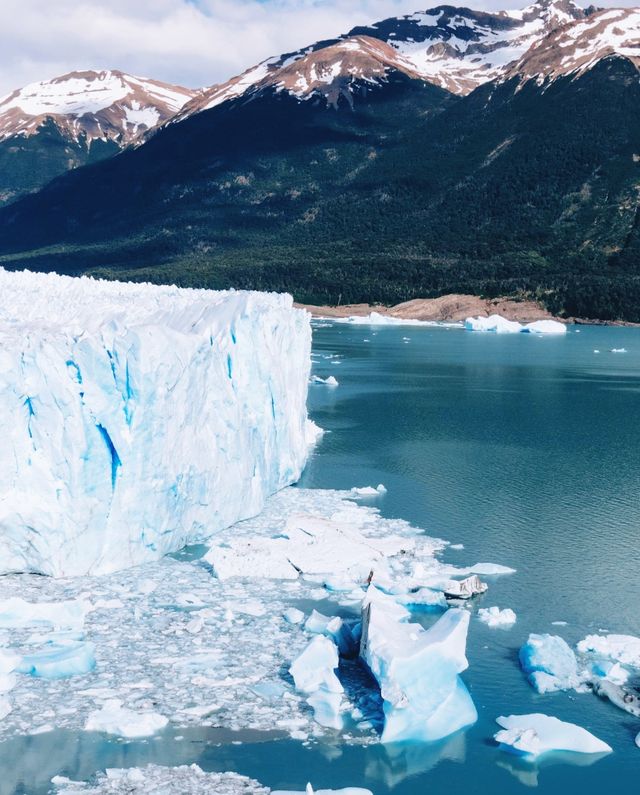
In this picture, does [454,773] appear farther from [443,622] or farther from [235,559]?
[235,559]

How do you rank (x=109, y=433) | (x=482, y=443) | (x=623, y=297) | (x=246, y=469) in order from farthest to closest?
(x=623, y=297) → (x=482, y=443) → (x=246, y=469) → (x=109, y=433)

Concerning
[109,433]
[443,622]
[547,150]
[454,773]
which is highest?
[547,150]

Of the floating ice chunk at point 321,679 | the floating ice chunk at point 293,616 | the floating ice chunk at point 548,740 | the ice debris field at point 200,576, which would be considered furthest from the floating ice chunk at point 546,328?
the floating ice chunk at point 548,740

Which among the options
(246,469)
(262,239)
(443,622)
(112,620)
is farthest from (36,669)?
(262,239)

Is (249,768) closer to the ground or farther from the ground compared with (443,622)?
closer to the ground

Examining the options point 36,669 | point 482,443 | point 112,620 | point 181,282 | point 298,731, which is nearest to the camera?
point 298,731

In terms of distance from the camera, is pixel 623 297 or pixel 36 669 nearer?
pixel 36 669
